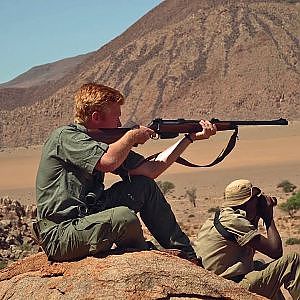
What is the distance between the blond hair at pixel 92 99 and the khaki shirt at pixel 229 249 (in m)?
1.26

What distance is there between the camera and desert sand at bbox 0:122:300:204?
128 feet

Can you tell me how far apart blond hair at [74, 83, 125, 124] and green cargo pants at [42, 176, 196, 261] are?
526mm

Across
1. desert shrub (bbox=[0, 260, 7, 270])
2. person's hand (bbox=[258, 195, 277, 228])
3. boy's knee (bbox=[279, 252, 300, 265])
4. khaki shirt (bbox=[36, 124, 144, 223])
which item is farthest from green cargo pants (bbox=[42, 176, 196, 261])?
desert shrub (bbox=[0, 260, 7, 270])

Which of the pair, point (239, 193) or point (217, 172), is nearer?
point (239, 193)

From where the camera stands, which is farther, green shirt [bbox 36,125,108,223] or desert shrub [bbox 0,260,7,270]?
desert shrub [bbox 0,260,7,270]

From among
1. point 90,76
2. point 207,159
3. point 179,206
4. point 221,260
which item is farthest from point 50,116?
point 221,260

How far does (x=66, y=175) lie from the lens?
5184mm

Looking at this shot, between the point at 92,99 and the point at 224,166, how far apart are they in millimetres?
43970

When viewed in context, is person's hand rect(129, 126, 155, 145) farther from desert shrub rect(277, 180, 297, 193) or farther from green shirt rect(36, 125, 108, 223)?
desert shrub rect(277, 180, 297, 193)

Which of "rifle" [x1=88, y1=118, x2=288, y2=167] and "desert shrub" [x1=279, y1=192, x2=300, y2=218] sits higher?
"rifle" [x1=88, y1=118, x2=288, y2=167]

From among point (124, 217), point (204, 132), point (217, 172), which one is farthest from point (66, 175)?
point (217, 172)

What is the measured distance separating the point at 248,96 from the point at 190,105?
247 inches

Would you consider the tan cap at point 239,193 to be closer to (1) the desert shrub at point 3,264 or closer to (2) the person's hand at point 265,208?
(2) the person's hand at point 265,208

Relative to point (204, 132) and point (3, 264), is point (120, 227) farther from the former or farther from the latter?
point (3, 264)
